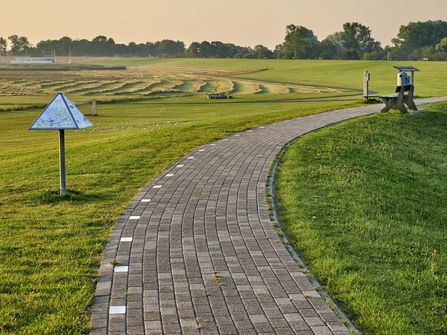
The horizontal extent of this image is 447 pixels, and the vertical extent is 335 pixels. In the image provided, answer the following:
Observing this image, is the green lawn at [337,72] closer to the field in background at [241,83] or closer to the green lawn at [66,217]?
the field in background at [241,83]

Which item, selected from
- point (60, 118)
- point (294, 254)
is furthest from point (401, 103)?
point (294, 254)

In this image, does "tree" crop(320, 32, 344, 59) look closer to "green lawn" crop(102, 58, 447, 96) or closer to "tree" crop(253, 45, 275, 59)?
"tree" crop(253, 45, 275, 59)

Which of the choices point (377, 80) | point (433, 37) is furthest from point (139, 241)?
point (433, 37)

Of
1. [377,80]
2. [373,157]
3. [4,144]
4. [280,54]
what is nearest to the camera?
[373,157]

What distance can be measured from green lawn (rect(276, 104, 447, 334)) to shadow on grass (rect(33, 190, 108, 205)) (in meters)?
3.11

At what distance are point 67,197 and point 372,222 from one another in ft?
16.2

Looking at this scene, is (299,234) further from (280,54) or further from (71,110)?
(280,54)

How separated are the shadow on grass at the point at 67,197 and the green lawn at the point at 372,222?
3.11 metres

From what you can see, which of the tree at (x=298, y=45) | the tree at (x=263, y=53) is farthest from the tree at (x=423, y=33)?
the tree at (x=263, y=53)

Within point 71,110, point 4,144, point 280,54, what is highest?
point 280,54

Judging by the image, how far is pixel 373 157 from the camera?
540 inches

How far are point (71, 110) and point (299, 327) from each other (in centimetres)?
614

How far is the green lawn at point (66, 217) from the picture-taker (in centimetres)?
534

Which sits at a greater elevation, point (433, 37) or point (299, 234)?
point (433, 37)
